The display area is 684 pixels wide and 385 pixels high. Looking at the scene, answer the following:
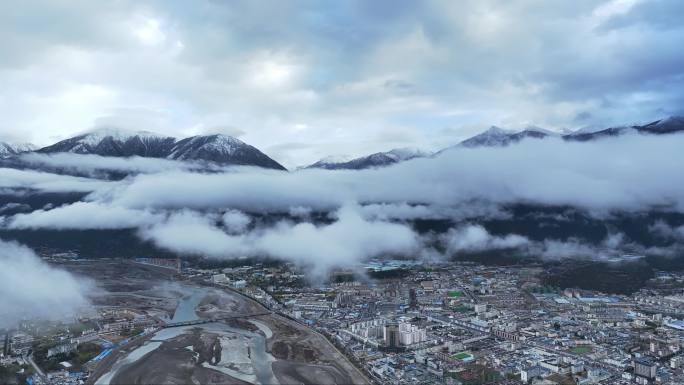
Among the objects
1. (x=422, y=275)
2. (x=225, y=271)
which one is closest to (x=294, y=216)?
(x=225, y=271)

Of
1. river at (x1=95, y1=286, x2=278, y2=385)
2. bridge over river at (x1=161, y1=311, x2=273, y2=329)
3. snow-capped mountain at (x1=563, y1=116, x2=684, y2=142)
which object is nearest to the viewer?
river at (x1=95, y1=286, x2=278, y2=385)

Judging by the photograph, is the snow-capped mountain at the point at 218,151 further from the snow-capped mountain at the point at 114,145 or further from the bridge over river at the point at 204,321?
the bridge over river at the point at 204,321

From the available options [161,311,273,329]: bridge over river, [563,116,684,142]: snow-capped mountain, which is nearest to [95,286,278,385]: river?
[161,311,273,329]: bridge over river

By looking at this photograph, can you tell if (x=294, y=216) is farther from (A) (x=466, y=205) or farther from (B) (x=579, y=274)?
(B) (x=579, y=274)

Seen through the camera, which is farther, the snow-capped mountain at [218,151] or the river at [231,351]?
the snow-capped mountain at [218,151]

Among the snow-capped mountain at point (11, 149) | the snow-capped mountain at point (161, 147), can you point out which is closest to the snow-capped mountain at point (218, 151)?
the snow-capped mountain at point (161, 147)

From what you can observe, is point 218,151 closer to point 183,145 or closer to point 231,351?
point 183,145

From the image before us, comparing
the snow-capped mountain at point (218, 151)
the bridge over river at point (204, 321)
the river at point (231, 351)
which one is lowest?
the bridge over river at point (204, 321)

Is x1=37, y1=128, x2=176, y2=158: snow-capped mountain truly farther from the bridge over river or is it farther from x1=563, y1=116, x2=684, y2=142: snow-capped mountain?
x1=563, y1=116, x2=684, y2=142: snow-capped mountain

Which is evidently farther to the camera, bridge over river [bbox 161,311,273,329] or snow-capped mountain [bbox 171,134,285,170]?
snow-capped mountain [bbox 171,134,285,170]
